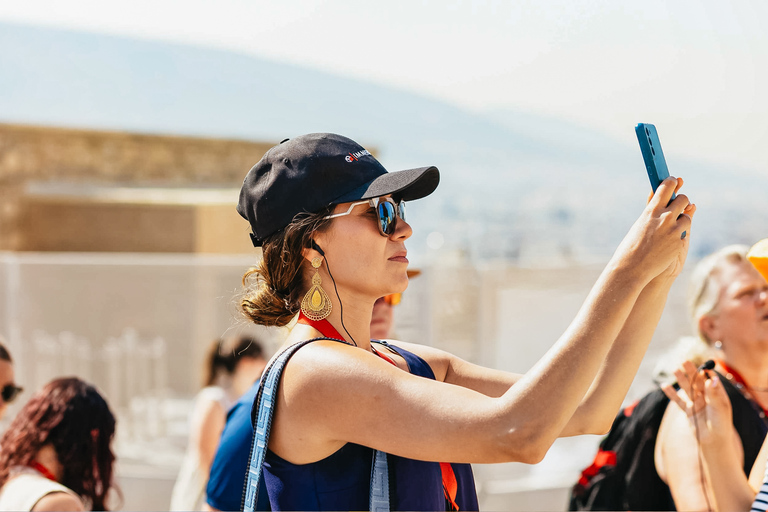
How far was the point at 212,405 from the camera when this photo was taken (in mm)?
3797

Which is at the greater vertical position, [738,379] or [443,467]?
[443,467]

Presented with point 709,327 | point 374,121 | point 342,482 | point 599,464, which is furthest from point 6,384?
point 374,121

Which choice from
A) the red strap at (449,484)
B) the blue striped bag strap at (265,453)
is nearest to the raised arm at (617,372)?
the red strap at (449,484)

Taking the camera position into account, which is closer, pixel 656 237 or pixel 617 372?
pixel 656 237

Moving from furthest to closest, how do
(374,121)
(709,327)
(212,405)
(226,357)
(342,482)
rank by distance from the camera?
(374,121) < (226,357) < (212,405) < (709,327) < (342,482)

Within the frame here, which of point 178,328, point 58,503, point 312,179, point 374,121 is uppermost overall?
point 374,121

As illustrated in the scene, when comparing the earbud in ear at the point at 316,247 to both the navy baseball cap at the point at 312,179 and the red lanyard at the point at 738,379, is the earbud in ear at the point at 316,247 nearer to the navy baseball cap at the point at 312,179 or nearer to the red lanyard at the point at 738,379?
the navy baseball cap at the point at 312,179

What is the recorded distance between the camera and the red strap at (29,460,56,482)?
221cm

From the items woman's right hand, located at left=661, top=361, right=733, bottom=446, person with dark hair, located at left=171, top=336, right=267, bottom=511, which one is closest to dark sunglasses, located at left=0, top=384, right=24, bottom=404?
person with dark hair, located at left=171, top=336, right=267, bottom=511

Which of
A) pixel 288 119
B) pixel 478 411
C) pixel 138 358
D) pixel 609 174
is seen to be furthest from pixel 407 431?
pixel 609 174

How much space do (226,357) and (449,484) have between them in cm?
305

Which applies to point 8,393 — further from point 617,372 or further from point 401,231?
point 617,372

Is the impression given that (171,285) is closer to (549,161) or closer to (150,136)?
(150,136)

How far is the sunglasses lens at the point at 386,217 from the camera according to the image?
4.04 ft
